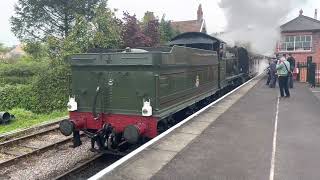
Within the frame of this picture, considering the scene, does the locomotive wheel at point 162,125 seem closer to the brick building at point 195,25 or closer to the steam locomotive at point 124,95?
the steam locomotive at point 124,95

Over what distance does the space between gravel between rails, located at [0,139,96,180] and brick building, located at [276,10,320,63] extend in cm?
2636

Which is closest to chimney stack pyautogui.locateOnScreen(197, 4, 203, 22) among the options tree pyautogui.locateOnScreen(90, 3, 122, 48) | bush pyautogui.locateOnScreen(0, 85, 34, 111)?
tree pyautogui.locateOnScreen(90, 3, 122, 48)

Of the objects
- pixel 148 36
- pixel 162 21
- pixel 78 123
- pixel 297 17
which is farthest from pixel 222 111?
pixel 162 21

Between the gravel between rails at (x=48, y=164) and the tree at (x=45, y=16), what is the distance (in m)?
25.9

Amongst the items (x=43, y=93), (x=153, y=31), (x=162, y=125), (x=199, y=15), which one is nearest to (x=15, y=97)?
(x=43, y=93)

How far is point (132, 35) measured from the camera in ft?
81.1

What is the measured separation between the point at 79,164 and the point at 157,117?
225cm

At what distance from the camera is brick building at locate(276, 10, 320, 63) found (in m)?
32.0

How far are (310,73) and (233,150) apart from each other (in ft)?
53.8

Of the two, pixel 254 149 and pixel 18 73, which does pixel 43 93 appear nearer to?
pixel 18 73

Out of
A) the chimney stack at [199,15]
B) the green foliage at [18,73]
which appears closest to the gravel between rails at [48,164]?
the green foliage at [18,73]

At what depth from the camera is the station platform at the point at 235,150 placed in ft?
19.0

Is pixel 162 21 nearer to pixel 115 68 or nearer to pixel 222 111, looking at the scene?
pixel 222 111

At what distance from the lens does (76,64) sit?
8.77m
